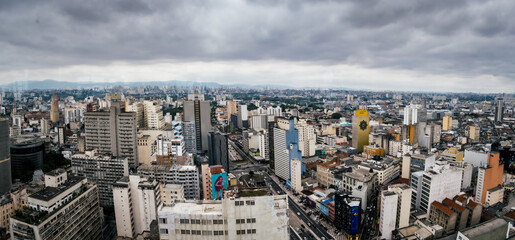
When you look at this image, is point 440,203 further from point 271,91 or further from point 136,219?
point 271,91

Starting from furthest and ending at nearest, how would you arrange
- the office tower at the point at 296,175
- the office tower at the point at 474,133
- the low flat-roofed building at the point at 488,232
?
the office tower at the point at 474,133, the office tower at the point at 296,175, the low flat-roofed building at the point at 488,232

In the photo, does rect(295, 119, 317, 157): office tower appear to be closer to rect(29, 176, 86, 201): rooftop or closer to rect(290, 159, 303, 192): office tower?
rect(290, 159, 303, 192): office tower

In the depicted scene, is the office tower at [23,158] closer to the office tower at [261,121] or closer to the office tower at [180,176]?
the office tower at [180,176]

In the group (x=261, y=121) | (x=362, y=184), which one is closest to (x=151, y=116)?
(x=261, y=121)

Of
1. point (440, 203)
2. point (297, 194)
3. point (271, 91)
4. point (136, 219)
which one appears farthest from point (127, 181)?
point (271, 91)

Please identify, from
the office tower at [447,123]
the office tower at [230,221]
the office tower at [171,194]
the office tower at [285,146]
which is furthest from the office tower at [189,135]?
the office tower at [447,123]

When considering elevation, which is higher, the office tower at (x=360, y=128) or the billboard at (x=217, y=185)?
the office tower at (x=360, y=128)

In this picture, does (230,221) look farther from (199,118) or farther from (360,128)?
(360,128)
